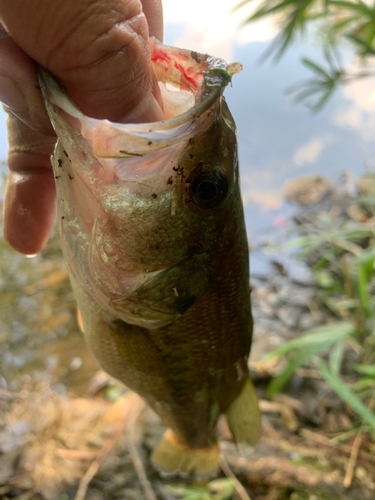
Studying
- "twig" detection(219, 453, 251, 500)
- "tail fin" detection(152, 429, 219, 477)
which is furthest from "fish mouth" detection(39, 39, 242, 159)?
"twig" detection(219, 453, 251, 500)

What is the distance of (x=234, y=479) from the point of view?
1896mm

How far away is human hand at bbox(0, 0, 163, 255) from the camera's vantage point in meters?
0.59

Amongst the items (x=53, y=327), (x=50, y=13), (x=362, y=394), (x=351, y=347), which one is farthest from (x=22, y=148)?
(x=351, y=347)

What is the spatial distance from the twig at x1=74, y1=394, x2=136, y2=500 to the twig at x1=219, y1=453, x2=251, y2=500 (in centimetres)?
68

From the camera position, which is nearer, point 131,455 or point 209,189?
point 209,189

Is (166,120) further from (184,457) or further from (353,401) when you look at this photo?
(353,401)

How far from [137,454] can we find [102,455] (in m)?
0.21

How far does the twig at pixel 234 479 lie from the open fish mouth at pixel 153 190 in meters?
1.52

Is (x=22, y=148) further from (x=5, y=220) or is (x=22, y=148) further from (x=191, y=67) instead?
(x=191, y=67)

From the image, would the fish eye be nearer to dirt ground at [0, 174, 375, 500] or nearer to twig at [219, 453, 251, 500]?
dirt ground at [0, 174, 375, 500]

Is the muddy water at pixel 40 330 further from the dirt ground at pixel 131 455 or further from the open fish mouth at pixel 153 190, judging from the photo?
the open fish mouth at pixel 153 190

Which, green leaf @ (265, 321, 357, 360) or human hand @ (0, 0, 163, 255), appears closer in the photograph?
human hand @ (0, 0, 163, 255)

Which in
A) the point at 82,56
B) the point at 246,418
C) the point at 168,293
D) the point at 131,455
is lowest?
the point at 131,455

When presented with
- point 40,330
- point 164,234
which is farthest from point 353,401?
point 40,330
